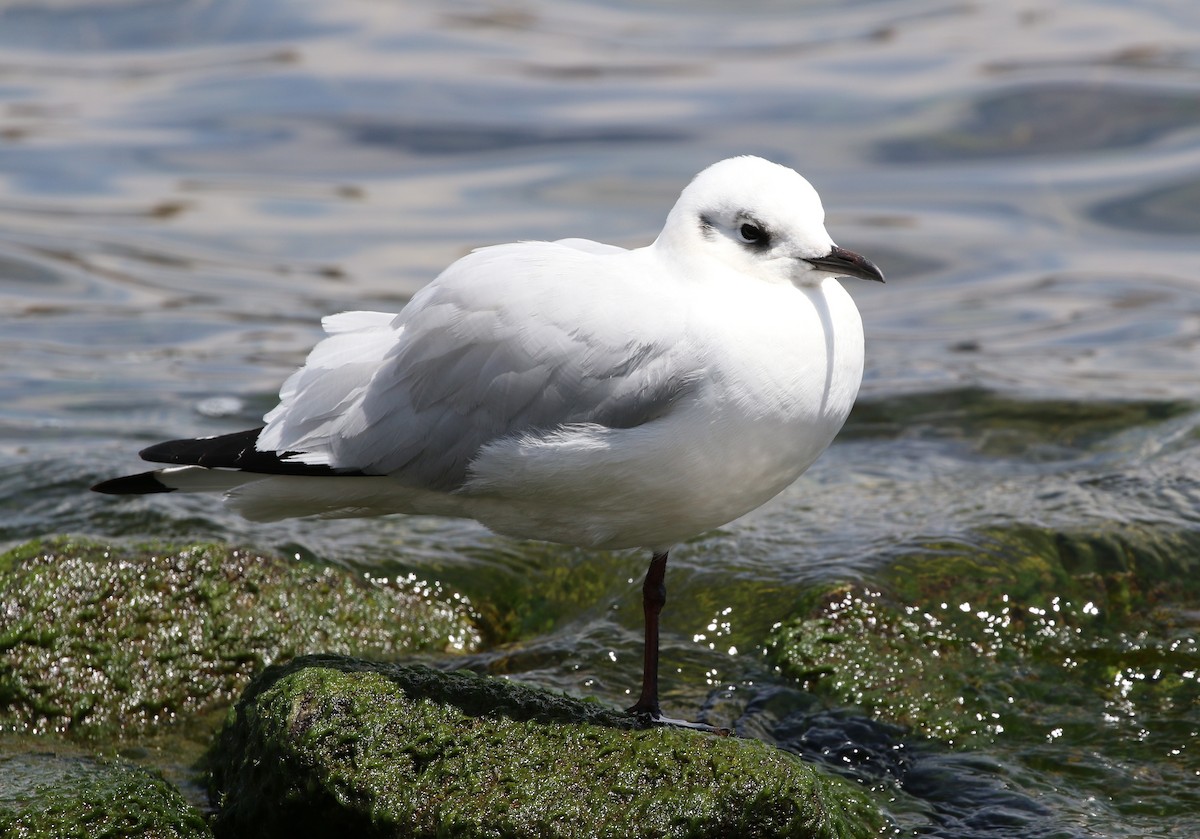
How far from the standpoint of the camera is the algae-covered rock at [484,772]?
161 inches

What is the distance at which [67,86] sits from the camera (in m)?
16.0

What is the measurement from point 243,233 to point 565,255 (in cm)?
903

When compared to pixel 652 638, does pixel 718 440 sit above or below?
above

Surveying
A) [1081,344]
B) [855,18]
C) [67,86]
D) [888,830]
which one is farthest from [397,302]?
[855,18]

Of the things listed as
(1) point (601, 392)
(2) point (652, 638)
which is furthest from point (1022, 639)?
(1) point (601, 392)

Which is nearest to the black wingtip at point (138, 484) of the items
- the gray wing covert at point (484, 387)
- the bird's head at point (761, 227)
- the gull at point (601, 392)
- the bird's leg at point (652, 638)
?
the gull at point (601, 392)

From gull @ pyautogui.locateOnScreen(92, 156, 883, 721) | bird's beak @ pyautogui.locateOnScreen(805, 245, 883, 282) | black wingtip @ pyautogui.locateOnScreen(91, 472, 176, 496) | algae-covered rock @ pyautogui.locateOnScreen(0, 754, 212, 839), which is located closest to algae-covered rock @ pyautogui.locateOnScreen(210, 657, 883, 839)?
algae-covered rock @ pyautogui.locateOnScreen(0, 754, 212, 839)

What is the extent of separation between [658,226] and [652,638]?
8.12m

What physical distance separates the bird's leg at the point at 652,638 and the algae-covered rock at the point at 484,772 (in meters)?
0.31

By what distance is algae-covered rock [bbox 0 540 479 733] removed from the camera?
5.20 m

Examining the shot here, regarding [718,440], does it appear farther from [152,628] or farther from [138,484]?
[152,628]

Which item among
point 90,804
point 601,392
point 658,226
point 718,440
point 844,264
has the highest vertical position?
point 844,264

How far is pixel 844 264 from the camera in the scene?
173 inches

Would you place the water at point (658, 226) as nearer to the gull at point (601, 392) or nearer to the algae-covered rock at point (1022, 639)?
the algae-covered rock at point (1022, 639)
